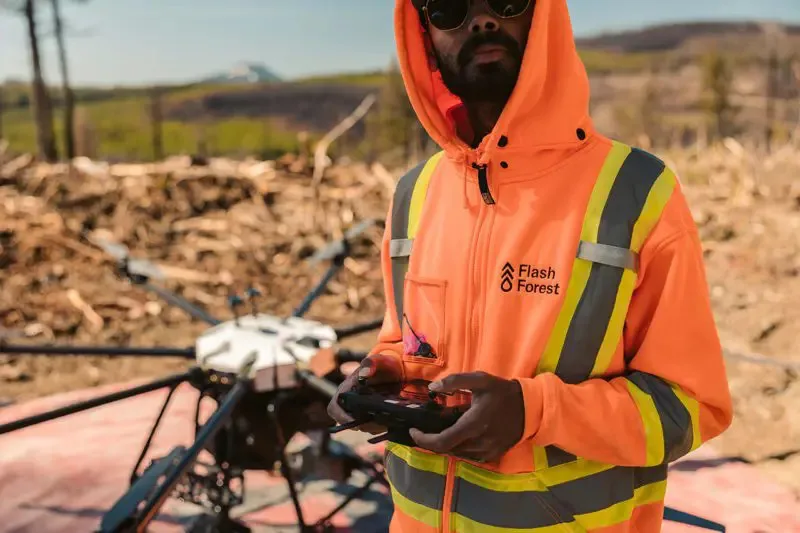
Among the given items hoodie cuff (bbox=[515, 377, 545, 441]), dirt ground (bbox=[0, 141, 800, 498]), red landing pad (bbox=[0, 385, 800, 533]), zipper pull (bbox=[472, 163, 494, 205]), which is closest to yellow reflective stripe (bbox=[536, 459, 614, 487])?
hoodie cuff (bbox=[515, 377, 545, 441])

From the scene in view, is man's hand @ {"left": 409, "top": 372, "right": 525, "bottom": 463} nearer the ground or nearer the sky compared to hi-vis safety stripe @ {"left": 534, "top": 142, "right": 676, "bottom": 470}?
nearer the ground

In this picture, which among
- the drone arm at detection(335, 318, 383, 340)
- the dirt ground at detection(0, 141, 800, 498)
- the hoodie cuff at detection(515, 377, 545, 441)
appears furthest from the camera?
the dirt ground at detection(0, 141, 800, 498)

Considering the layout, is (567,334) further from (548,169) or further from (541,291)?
(548,169)

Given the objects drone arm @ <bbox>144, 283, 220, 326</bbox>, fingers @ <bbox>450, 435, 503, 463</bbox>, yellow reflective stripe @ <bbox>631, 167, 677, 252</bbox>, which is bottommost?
drone arm @ <bbox>144, 283, 220, 326</bbox>

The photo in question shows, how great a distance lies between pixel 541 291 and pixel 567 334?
0.41 feet

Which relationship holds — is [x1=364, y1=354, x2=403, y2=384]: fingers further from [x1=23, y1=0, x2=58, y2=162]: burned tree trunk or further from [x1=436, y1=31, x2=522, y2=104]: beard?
[x1=23, y1=0, x2=58, y2=162]: burned tree trunk

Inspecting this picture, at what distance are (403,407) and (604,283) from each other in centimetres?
58

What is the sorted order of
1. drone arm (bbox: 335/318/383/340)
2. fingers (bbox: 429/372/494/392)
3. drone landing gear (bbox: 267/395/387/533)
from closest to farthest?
1. fingers (bbox: 429/372/494/392)
2. drone landing gear (bbox: 267/395/387/533)
3. drone arm (bbox: 335/318/383/340)

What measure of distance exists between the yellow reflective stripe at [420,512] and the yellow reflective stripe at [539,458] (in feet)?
1.00

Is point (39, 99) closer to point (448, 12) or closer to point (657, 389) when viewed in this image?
point (448, 12)

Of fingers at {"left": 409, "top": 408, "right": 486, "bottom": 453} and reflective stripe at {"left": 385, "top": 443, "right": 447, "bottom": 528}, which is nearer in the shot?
fingers at {"left": 409, "top": 408, "right": 486, "bottom": 453}

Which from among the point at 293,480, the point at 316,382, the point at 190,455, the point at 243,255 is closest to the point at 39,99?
the point at 243,255

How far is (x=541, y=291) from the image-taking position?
5.79ft

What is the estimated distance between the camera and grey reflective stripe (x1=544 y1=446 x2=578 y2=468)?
5.86ft
